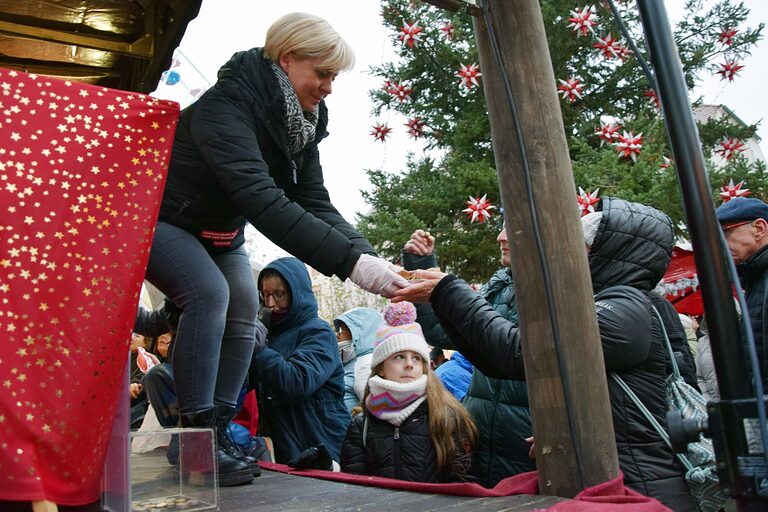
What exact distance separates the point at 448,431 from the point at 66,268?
170 cm

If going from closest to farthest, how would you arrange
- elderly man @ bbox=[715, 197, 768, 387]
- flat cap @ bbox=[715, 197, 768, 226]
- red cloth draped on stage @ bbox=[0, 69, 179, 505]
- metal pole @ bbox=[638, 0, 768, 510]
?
metal pole @ bbox=[638, 0, 768, 510] → red cloth draped on stage @ bbox=[0, 69, 179, 505] → elderly man @ bbox=[715, 197, 768, 387] → flat cap @ bbox=[715, 197, 768, 226]

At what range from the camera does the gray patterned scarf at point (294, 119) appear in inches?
94.3

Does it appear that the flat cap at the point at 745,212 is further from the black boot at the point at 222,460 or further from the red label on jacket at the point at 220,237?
the black boot at the point at 222,460

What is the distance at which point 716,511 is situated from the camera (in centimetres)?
202

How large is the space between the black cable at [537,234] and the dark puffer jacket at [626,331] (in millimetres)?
220

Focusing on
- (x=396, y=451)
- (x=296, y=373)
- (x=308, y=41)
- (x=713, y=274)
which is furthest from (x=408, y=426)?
(x=713, y=274)

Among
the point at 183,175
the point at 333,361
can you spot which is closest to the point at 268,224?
the point at 183,175

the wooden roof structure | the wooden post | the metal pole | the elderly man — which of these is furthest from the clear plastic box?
the elderly man

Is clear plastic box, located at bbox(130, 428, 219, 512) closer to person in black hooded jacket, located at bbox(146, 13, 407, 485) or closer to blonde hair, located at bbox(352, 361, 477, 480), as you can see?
person in black hooded jacket, located at bbox(146, 13, 407, 485)

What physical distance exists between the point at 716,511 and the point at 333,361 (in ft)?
6.28

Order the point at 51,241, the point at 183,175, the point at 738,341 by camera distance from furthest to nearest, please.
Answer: the point at 183,175 < the point at 51,241 < the point at 738,341

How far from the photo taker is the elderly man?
2.89 meters

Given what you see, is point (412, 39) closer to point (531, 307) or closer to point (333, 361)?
point (333, 361)

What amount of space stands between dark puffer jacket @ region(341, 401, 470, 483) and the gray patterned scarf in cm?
118
